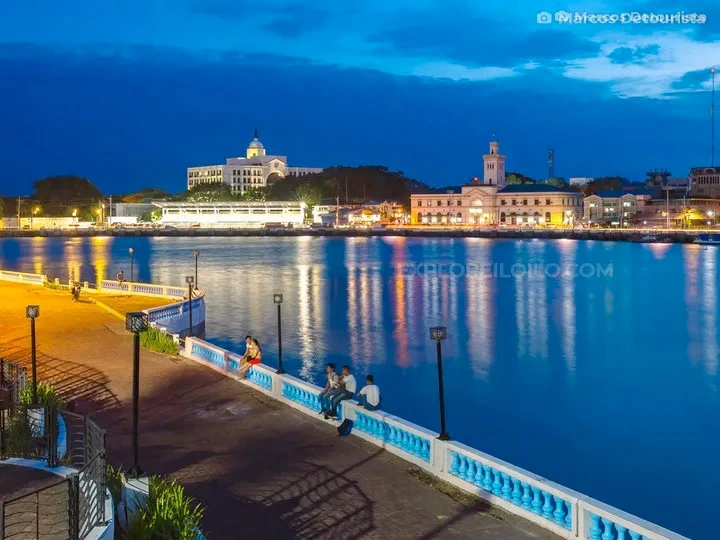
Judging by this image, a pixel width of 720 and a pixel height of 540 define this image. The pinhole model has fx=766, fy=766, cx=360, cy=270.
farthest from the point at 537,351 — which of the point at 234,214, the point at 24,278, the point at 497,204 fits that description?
the point at 234,214

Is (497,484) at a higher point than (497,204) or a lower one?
lower

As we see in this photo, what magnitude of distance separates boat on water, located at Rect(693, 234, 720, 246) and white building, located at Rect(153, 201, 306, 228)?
9071cm

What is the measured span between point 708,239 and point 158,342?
375ft

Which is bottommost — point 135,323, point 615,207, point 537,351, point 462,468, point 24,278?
point 537,351

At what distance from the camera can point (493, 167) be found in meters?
162

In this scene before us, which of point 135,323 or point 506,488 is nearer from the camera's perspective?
point 506,488

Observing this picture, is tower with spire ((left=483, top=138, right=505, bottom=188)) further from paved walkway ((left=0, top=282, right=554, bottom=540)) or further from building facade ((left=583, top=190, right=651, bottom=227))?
paved walkway ((left=0, top=282, right=554, bottom=540))

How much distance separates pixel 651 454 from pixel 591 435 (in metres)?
2.04

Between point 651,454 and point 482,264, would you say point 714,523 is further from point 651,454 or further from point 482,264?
point 482,264

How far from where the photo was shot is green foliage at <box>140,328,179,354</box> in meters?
23.0

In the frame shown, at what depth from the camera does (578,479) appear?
18.5 m

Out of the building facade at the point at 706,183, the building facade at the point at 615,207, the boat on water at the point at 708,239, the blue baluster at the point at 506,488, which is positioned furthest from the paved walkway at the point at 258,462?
the building facade at the point at 706,183

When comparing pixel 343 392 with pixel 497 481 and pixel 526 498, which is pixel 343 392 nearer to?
pixel 497 481

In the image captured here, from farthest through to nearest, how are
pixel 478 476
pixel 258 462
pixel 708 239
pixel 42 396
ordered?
pixel 708 239 → pixel 42 396 → pixel 258 462 → pixel 478 476
